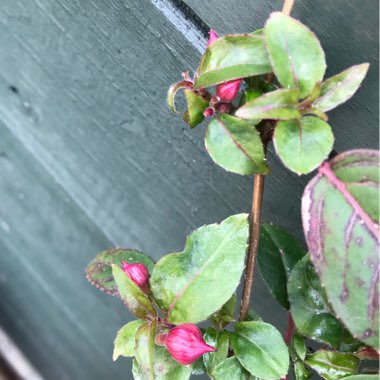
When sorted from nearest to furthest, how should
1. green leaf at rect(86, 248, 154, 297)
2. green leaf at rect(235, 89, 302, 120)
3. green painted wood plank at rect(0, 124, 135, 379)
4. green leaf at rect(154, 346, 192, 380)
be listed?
1. green leaf at rect(235, 89, 302, 120)
2. green leaf at rect(154, 346, 192, 380)
3. green leaf at rect(86, 248, 154, 297)
4. green painted wood plank at rect(0, 124, 135, 379)

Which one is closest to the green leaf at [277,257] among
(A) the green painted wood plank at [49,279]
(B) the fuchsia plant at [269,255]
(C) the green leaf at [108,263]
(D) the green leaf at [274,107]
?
(B) the fuchsia plant at [269,255]

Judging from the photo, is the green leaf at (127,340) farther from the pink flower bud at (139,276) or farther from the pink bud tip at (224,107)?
the pink bud tip at (224,107)

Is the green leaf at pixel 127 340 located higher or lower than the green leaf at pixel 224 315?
higher

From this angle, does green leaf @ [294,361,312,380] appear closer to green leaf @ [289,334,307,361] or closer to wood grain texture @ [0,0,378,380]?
green leaf @ [289,334,307,361]

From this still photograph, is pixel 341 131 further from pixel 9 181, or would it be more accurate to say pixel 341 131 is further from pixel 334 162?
Answer: pixel 9 181

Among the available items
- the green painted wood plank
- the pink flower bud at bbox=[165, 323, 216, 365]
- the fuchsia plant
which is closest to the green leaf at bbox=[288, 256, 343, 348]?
the fuchsia plant

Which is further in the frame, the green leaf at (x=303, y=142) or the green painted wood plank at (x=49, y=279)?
the green painted wood plank at (x=49, y=279)

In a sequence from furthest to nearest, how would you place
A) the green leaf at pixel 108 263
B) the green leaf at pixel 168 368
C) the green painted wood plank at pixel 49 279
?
1. the green painted wood plank at pixel 49 279
2. the green leaf at pixel 108 263
3. the green leaf at pixel 168 368
